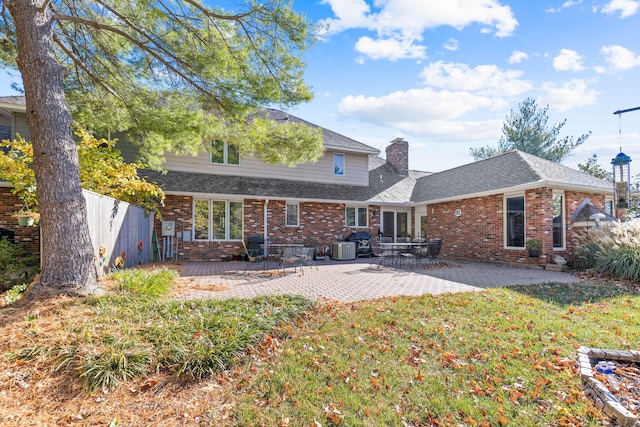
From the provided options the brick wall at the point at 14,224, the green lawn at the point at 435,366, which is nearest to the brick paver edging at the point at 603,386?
the green lawn at the point at 435,366

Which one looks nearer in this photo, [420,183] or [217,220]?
[217,220]

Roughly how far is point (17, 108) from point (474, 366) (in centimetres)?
1431

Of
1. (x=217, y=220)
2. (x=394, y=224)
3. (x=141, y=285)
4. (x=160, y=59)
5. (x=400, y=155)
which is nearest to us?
(x=141, y=285)

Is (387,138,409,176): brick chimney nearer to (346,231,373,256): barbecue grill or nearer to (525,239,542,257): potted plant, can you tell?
(346,231,373,256): barbecue grill

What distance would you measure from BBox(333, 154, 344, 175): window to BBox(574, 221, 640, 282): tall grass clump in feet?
32.3

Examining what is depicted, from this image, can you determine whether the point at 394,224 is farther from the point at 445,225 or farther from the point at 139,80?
the point at 139,80

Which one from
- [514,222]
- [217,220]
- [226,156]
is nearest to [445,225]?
[514,222]

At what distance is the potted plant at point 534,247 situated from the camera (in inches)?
412

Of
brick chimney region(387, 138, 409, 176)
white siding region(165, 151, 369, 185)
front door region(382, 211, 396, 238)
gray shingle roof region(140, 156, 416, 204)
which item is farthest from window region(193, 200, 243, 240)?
brick chimney region(387, 138, 409, 176)

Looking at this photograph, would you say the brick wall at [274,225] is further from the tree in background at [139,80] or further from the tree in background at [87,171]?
the tree in background at [139,80]

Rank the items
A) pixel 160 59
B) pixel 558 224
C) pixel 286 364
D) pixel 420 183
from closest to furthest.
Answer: pixel 286 364, pixel 160 59, pixel 558 224, pixel 420 183

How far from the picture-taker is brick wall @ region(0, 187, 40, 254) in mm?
9500

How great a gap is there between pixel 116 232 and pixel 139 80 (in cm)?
380

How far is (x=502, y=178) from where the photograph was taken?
39.5 feet
